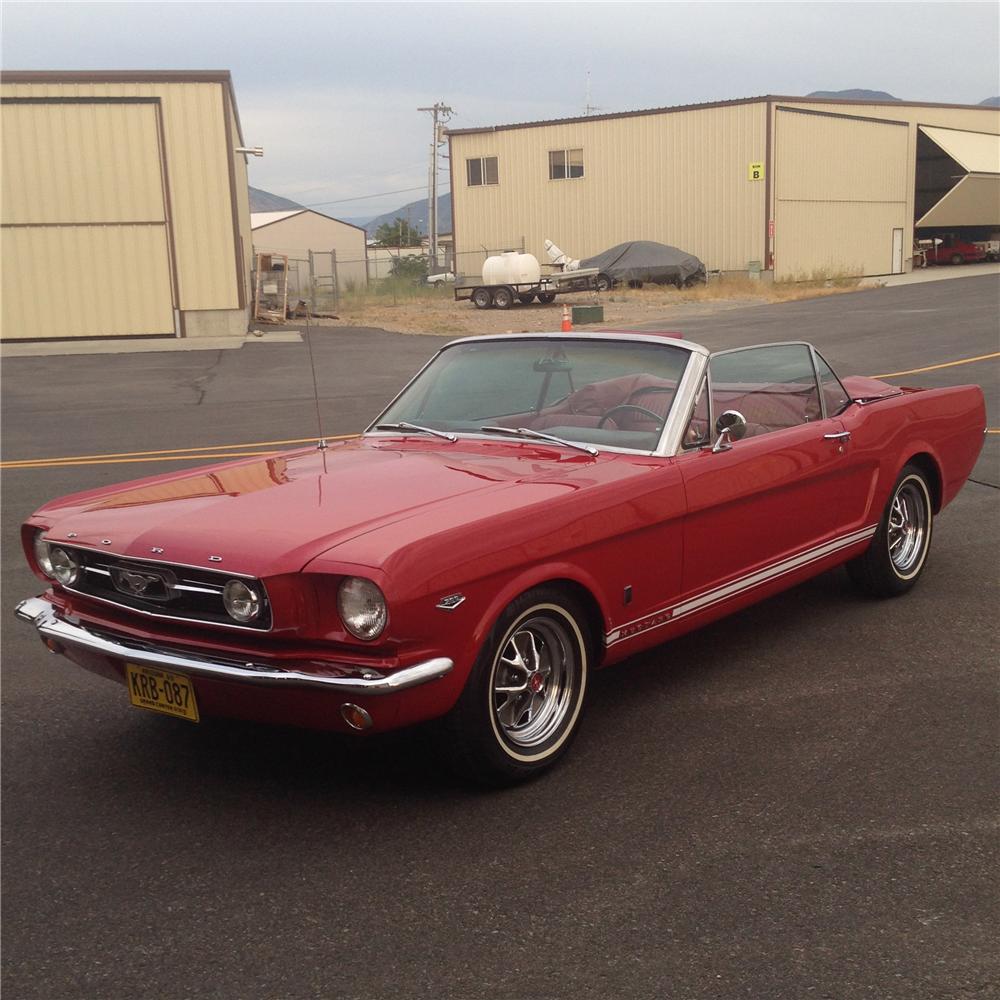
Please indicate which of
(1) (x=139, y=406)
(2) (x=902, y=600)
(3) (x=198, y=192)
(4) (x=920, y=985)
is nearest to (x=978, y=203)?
(3) (x=198, y=192)

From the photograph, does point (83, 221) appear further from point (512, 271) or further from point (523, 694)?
point (523, 694)

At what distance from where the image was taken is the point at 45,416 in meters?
15.7

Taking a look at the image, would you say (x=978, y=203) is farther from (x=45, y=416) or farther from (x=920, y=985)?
(x=920, y=985)

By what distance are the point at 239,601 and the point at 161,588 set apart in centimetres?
35

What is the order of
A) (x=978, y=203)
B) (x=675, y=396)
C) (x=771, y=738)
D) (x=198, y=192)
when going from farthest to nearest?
1. (x=978, y=203)
2. (x=198, y=192)
3. (x=675, y=396)
4. (x=771, y=738)

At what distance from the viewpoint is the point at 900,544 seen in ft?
20.1

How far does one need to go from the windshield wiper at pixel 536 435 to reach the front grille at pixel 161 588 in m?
1.63

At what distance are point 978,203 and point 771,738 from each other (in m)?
55.1

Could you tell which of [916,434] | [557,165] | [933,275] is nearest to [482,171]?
[557,165]

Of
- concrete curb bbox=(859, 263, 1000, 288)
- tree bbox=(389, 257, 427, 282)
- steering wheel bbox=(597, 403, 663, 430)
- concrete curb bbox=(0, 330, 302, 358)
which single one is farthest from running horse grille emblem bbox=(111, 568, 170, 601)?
tree bbox=(389, 257, 427, 282)

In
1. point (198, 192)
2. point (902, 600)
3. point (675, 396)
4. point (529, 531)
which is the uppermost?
point (198, 192)

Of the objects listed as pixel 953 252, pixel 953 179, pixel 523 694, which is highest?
pixel 953 179

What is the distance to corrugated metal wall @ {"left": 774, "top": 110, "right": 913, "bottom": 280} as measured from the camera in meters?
43.8

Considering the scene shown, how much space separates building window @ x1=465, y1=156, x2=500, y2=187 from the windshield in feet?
150
